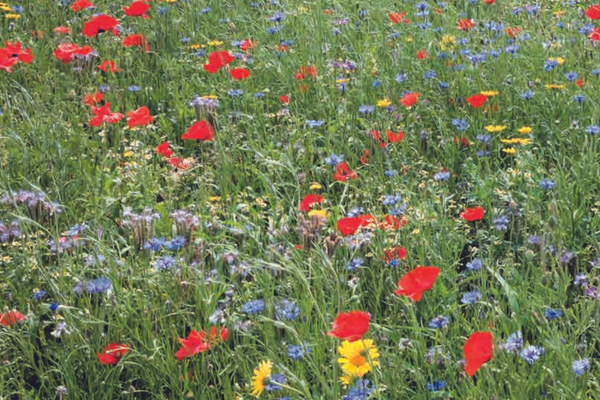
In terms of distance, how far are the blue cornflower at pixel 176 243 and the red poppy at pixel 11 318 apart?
38cm

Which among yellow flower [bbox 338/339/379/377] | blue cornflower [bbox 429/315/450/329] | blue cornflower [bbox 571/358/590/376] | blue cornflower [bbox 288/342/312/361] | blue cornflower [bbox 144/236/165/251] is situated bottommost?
blue cornflower [bbox 144/236/165/251]

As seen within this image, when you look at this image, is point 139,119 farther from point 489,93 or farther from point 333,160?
point 489,93

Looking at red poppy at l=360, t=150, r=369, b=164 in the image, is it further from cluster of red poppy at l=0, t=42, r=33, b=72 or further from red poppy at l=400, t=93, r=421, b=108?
cluster of red poppy at l=0, t=42, r=33, b=72

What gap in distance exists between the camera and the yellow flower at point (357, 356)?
5.51 feet

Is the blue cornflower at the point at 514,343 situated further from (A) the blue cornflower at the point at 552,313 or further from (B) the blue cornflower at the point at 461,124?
(B) the blue cornflower at the point at 461,124

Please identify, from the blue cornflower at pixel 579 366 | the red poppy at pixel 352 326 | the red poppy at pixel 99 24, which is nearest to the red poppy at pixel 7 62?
the red poppy at pixel 99 24

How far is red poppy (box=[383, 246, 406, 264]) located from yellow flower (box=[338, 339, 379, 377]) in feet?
1.79

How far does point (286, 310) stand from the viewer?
2021mm

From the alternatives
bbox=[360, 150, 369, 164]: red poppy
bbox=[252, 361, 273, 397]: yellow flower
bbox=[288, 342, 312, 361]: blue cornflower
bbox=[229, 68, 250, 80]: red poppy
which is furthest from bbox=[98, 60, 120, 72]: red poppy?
bbox=[252, 361, 273, 397]: yellow flower

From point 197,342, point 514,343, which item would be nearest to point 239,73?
point 197,342

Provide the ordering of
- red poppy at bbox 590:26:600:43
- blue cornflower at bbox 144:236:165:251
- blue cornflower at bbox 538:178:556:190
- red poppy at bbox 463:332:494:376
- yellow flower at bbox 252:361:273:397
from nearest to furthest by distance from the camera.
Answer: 1. red poppy at bbox 463:332:494:376
2. yellow flower at bbox 252:361:273:397
3. blue cornflower at bbox 144:236:165:251
4. blue cornflower at bbox 538:178:556:190
5. red poppy at bbox 590:26:600:43

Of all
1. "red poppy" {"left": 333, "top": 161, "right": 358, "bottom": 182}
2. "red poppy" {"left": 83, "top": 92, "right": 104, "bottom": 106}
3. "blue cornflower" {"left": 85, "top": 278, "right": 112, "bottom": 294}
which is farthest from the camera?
"red poppy" {"left": 83, "top": 92, "right": 104, "bottom": 106}

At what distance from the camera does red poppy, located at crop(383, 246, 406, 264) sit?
2256 millimetres

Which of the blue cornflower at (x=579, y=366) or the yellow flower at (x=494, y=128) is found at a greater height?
the blue cornflower at (x=579, y=366)
